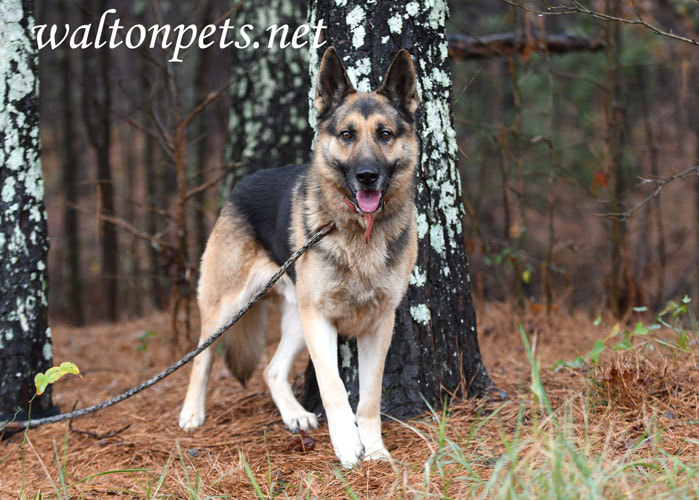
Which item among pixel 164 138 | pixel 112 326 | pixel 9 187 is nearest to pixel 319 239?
pixel 9 187

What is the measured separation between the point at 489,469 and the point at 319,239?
1426 mm

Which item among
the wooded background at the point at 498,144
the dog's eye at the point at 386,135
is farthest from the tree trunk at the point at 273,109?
the dog's eye at the point at 386,135

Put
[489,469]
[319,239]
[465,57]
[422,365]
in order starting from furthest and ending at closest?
[465,57]
[422,365]
[319,239]
[489,469]

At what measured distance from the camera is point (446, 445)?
10.2 ft

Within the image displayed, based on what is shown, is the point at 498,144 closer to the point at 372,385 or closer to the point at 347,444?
the point at 372,385

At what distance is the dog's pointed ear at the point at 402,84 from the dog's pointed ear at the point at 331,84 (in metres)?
0.19

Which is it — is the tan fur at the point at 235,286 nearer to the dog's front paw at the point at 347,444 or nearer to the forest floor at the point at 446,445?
the forest floor at the point at 446,445

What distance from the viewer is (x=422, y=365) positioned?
12.6 ft

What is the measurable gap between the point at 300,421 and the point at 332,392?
72 cm

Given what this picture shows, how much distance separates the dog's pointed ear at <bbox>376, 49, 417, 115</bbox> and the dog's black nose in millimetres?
539

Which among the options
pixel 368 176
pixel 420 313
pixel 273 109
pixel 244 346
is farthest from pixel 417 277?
pixel 273 109

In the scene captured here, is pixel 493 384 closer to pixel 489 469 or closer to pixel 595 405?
pixel 595 405

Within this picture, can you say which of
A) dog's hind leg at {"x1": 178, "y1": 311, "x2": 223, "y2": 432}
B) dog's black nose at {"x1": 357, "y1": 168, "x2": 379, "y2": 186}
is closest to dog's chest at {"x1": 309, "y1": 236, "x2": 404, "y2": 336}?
dog's black nose at {"x1": 357, "y1": 168, "x2": 379, "y2": 186}

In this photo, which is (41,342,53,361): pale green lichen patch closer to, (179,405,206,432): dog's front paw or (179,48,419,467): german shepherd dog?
(179,405,206,432): dog's front paw
